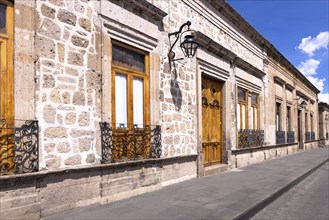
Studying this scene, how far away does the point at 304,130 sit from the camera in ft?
78.3

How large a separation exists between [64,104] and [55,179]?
1159 millimetres

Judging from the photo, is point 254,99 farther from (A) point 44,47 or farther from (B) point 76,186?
(A) point 44,47

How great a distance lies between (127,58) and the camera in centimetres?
616

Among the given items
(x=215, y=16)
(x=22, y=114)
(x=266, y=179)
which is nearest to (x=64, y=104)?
(x=22, y=114)

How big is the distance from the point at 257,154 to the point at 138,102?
8388 millimetres

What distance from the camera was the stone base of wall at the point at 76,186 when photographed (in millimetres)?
3959

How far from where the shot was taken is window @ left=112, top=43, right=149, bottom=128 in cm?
588

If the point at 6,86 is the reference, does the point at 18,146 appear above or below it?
below

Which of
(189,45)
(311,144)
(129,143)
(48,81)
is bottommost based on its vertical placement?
(311,144)

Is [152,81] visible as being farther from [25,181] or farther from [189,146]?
[25,181]

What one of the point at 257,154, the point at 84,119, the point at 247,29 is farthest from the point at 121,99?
the point at 257,154

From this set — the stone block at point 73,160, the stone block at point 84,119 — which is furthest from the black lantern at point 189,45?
the stone block at point 73,160

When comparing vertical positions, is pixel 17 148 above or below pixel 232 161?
above

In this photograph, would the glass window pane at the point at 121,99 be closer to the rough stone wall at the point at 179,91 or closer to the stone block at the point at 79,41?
the stone block at the point at 79,41
